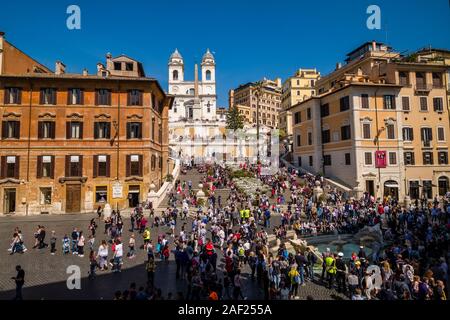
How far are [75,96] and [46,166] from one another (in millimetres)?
7414

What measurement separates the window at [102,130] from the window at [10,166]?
7.54 metres

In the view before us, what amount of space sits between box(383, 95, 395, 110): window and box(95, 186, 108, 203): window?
32.6 meters

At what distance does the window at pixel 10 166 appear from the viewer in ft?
91.3

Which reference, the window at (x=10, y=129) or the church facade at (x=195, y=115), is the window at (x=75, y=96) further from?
the church facade at (x=195, y=115)

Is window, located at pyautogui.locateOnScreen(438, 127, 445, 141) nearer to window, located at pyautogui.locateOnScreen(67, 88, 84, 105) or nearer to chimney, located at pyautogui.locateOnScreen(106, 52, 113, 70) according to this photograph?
chimney, located at pyautogui.locateOnScreen(106, 52, 113, 70)

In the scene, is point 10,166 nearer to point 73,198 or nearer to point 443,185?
point 73,198

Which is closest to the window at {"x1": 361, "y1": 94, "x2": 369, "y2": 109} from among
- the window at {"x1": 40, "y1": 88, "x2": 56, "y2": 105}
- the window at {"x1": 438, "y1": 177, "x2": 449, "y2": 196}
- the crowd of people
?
the crowd of people

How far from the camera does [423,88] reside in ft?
115

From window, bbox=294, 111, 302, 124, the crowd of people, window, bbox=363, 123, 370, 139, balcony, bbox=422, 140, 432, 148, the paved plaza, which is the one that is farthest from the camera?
window, bbox=294, 111, 302, 124

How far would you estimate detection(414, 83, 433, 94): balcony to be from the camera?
35000mm

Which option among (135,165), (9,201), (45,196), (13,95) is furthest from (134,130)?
(9,201)

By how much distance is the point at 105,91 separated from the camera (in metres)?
29.6

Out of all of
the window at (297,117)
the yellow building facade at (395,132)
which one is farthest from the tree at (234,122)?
the yellow building facade at (395,132)
